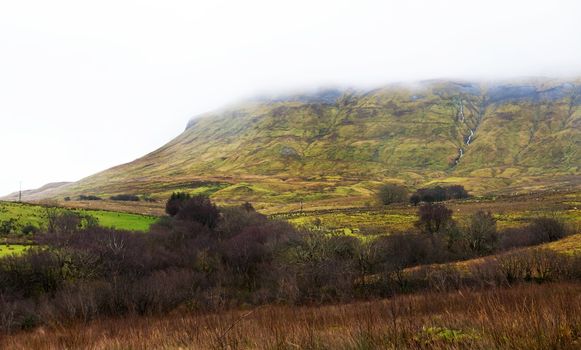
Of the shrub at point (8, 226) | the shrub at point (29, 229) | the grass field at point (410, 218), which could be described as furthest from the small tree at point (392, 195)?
the shrub at point (8, 226)

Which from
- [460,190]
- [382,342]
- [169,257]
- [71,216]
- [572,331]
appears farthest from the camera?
[460,190]

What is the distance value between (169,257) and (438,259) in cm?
3978

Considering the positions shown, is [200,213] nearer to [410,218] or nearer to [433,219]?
[433,219]

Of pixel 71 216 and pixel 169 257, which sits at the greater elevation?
pixel 71 216

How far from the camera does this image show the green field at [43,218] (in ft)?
261

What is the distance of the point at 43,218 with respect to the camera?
8469 cm

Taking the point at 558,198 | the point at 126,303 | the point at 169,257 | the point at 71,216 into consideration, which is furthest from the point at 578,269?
the point at 558,198

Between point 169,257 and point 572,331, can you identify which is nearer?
point 572,331

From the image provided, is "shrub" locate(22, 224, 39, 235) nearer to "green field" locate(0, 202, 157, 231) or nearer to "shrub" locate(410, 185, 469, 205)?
"green field" locate(0, 202, 157, 231)

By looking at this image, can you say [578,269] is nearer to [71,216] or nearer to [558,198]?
[71,216]

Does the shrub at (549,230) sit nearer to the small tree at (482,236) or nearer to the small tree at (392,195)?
the small tree at (482,236)

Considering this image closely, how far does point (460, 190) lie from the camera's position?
168625 mm

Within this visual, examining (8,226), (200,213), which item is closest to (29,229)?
(8,226)

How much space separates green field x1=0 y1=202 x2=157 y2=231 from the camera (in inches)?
3129
